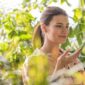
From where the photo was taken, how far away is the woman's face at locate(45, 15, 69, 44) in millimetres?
1168

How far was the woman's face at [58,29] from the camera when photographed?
1.17m

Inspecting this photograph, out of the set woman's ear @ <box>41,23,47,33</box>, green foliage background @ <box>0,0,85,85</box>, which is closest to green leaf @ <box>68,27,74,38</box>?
green foliage background @ <box>0,0,85,85</box>

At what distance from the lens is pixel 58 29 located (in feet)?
3.85

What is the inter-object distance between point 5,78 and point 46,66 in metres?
0.33

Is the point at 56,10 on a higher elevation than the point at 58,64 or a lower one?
higher

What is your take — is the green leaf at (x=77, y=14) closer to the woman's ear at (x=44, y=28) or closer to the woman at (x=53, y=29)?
the woman at (x=53, y=29)

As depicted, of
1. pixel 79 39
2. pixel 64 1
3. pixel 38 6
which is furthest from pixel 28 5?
pixel 79 39

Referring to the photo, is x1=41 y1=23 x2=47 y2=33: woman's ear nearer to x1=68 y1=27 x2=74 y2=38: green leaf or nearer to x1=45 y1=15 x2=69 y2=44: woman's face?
x1=45 y1=15 x2=69 y2=44: woman's face

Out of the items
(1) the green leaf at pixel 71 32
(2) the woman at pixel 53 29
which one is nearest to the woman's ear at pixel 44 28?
(2) the woman at pixel 53 29

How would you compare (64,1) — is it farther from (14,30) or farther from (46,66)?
(46,66)

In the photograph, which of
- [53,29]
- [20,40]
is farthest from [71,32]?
[20,40]

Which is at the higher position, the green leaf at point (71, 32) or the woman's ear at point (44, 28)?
the woman's ear at point (44, 28)

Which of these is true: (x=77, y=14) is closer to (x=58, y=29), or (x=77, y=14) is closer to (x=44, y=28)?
(x=58, y=29)

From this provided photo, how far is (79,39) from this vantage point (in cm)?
117
